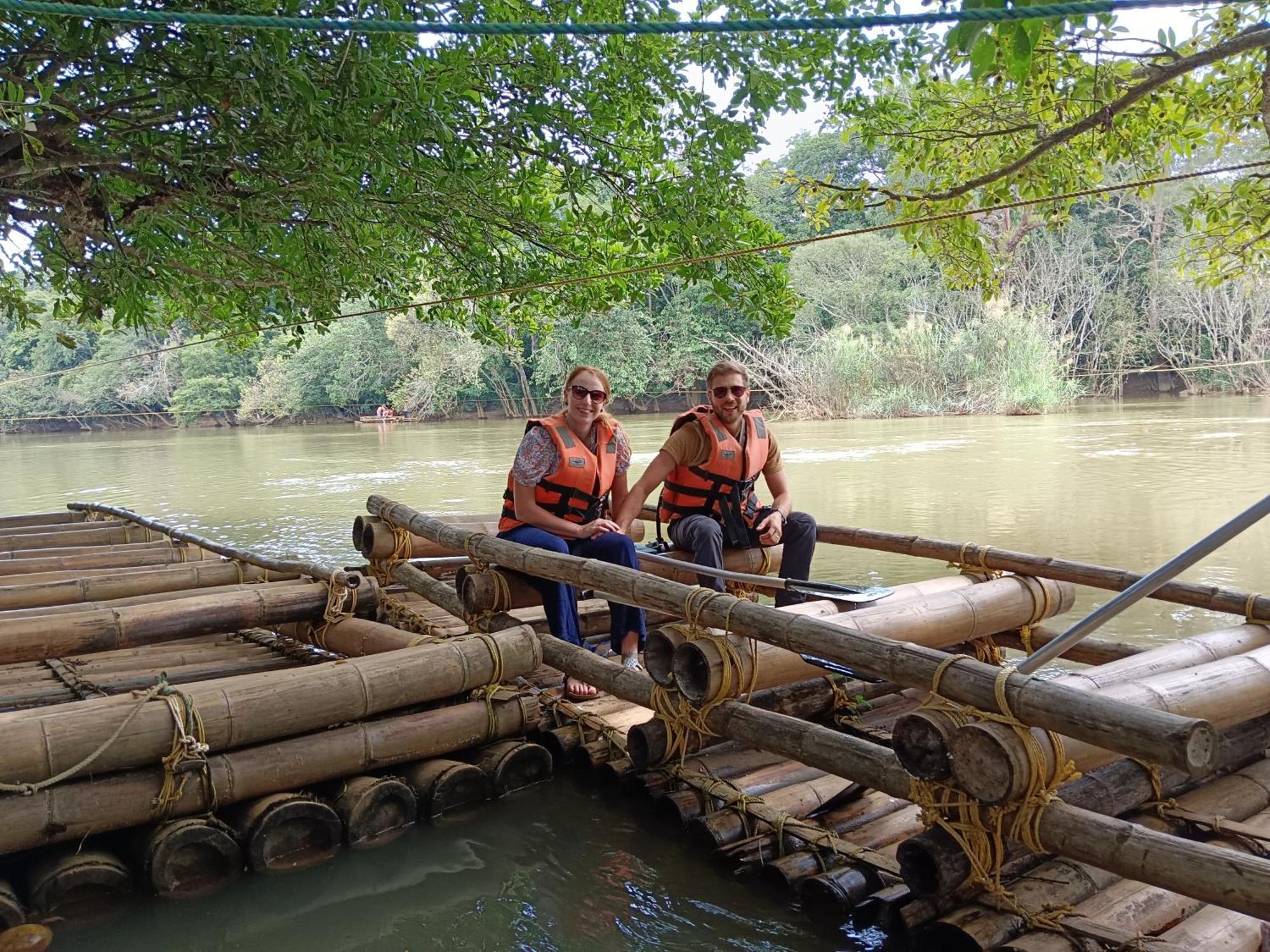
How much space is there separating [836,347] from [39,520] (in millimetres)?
22822

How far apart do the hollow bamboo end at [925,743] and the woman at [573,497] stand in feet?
5.65

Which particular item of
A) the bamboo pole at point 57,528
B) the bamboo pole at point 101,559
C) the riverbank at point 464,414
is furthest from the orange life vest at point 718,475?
the riverbank at point 464,414

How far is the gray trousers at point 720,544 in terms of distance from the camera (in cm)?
467

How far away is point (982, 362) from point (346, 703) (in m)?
26.7

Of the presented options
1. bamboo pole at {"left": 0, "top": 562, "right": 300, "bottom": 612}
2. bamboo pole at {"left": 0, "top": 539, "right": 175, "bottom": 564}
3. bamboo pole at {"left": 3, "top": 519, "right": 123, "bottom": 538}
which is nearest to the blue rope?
bamboo pole at {"left": 0, "top": 562, "right": 300, "bottom": 612}

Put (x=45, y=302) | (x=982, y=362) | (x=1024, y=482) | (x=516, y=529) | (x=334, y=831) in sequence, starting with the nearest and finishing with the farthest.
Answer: (x=334, y=831)
(x=516, y=529)
(x=1024, y=482)
(x=982, y=362)
(x=45, y=302)

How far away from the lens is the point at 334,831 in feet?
11.2

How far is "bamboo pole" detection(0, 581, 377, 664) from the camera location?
Result: 4.09 meters

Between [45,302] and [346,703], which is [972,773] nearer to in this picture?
[346,703]

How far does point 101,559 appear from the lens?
665 cm

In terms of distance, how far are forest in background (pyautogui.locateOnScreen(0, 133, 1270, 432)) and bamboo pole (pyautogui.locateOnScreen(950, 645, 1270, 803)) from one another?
2273cm

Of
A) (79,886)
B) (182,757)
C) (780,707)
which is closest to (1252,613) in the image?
(780,707)

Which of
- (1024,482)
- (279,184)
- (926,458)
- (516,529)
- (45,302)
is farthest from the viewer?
(45,302)

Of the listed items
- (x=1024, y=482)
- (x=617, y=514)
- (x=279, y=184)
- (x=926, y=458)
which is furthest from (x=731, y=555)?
(x=926, y=458)
